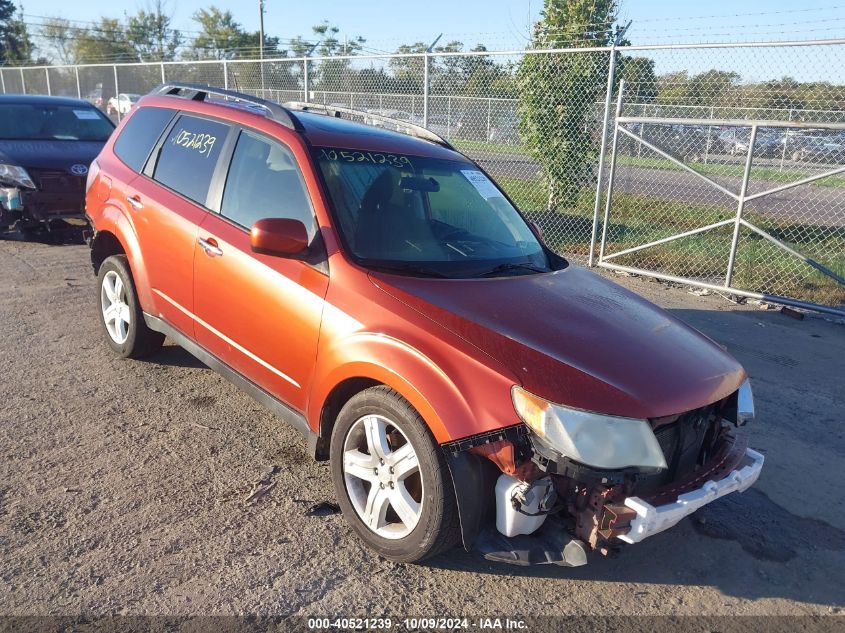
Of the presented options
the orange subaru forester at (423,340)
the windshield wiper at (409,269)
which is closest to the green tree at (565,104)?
the orange subaru forester at (423,340)

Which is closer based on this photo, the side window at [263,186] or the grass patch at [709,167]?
the side window at [263,186]

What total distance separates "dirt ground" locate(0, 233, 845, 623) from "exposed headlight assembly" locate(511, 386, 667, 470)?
72 centimetres

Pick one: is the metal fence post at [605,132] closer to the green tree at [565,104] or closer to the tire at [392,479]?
the green tree at [565,104]

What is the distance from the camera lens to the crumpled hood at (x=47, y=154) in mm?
8445

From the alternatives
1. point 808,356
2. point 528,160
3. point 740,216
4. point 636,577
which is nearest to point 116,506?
point 636,577

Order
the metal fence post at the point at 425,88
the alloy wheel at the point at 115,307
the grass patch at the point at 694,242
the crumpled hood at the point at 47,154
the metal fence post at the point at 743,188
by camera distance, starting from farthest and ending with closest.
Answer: the metal fence post at the point at 425,88
the grass patch at the point at 694,242
the crumpled hood at the point at 47,154
the metal fence post at the point at 743,188
the alloy wheel at the point at 115,307

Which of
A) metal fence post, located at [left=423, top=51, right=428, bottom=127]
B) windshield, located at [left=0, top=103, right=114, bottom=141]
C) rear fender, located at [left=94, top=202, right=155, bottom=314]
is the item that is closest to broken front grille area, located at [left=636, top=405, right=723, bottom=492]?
rear fender, located at [left=94, top=202, right=155, bottom=314]

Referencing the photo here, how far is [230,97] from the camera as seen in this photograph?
15.0ft

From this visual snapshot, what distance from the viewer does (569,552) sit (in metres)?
2.67

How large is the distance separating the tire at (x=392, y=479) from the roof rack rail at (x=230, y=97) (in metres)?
1.73

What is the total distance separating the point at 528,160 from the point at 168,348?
8511mm

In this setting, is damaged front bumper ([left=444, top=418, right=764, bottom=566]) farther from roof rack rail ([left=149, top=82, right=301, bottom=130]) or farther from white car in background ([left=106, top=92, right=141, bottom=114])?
white car in background ([left=106, top=92, right=141, bottom=114])

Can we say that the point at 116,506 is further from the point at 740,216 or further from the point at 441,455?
the point at 740,216

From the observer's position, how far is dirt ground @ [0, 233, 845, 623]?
2.82m
